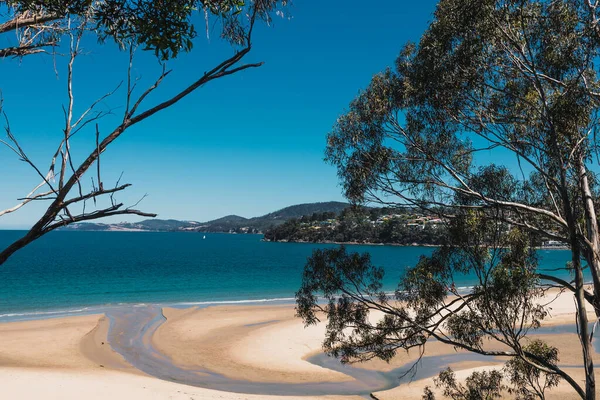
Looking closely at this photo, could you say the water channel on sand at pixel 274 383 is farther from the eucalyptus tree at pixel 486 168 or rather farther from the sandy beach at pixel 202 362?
the eucalyptus tree at pixel 486 168

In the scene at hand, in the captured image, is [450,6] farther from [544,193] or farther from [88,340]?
[88,340]

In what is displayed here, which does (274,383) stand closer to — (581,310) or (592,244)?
(581,310)

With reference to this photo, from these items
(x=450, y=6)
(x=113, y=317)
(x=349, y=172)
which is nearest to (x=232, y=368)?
(x=349, y=172)

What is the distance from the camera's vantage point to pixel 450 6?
29.1 ft

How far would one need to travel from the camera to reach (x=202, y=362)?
17344mm

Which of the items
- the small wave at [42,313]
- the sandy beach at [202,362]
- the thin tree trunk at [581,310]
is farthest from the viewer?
the small wave at [42,313]

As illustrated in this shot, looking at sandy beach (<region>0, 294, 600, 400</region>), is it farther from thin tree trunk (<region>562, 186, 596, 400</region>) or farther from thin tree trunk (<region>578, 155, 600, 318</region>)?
thin tree trunk (<region>578, 155, 600, 318</region>)

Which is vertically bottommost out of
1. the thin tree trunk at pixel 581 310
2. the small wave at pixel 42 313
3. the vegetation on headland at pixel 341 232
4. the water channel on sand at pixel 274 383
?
the water channel on sand at pixel 274 383

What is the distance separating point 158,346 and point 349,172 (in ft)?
42.3

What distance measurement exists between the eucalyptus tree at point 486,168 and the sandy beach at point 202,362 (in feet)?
17.8

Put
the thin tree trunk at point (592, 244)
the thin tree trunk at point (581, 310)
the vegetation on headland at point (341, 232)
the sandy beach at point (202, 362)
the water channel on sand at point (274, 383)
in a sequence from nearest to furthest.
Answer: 1. the thin tree trunk at point (581, 310)
2. the thin tree trunk at point (592, 244)
3. the sandy beach at point (202, 362)
4. the water channel on sand at point (274, 383)
5. the vegetation on headland at point (341, 232)

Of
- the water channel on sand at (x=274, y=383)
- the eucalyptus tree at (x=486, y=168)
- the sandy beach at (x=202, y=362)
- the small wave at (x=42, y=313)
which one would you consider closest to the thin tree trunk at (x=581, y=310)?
the eucalyptus tree at (x=486, y=168)

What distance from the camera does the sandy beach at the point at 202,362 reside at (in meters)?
13.5

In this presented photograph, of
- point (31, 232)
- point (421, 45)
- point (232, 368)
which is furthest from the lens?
point (232, 368)
